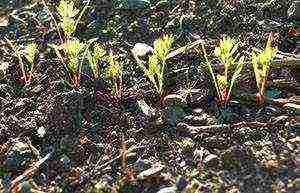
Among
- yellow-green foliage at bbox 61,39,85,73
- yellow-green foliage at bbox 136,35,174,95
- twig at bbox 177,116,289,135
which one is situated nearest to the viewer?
twig at bbox 177,116,289,135

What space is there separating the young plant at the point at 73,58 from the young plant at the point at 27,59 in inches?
5.1

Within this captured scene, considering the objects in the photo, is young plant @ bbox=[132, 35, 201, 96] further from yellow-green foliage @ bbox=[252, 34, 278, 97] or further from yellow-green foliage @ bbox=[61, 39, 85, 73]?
yellow-green foliage @ bbox=[252, 34, 278, 97]

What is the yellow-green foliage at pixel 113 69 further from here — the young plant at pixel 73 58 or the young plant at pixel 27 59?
the young plant at pixel 27 59

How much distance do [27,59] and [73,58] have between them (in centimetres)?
48

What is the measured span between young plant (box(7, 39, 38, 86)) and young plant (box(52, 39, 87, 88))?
0.13 meters

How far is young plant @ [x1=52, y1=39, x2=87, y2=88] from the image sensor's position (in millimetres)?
2752

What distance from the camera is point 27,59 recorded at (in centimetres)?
312

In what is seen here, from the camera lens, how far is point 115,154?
8.05 feet

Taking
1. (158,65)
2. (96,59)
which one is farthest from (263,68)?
(96,59)

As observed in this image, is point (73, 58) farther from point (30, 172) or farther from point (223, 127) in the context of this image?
point (223, 127)

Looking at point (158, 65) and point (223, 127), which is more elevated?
point (158, 65)

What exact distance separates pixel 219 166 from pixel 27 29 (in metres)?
1.69

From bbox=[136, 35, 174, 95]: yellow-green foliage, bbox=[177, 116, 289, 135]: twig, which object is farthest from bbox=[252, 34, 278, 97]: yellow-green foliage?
bbox=[136, 35, 174, 95]: yellow-green foliage

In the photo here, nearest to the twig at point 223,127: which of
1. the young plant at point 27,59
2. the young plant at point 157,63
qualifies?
the young plant at point 157,63
